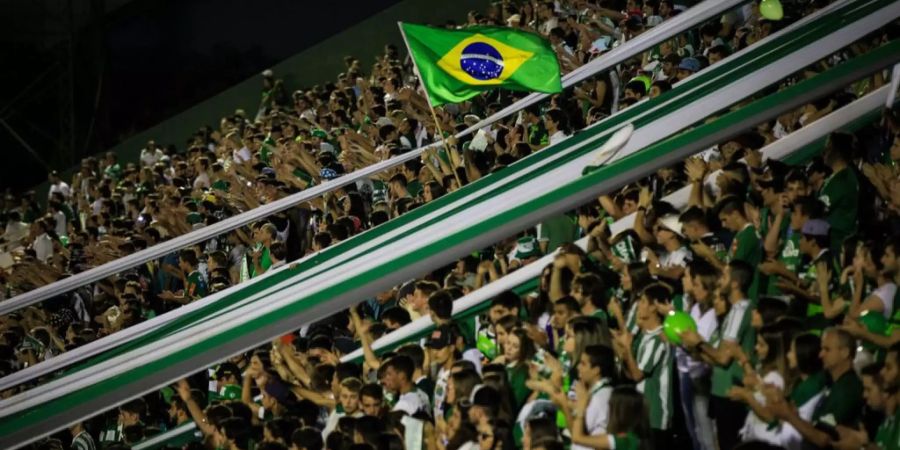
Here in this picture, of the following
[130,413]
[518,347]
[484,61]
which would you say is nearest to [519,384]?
[518,347]

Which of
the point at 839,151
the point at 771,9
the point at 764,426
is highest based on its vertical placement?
the point at 771,9

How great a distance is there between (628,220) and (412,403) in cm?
172

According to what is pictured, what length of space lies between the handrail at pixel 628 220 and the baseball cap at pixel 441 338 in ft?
0.93

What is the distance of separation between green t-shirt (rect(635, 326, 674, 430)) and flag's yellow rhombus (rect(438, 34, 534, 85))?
2347mm

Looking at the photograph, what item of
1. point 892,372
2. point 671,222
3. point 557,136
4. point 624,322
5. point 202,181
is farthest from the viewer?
point 202,181

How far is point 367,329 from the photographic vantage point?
644 cm

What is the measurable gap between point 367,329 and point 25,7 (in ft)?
57.3

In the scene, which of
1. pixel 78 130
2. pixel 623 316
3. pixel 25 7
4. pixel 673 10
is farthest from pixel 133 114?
pixel 623 316

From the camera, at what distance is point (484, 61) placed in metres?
7.01

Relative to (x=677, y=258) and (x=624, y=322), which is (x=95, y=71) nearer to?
(x=677, y=258)

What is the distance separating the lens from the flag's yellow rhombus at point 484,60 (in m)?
6.98

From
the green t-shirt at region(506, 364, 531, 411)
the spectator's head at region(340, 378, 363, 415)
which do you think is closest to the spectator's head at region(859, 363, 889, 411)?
the green t-shirt at region(506, 364, 531, 411)

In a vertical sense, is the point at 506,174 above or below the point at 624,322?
above

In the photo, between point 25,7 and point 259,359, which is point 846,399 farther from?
point 25,7
